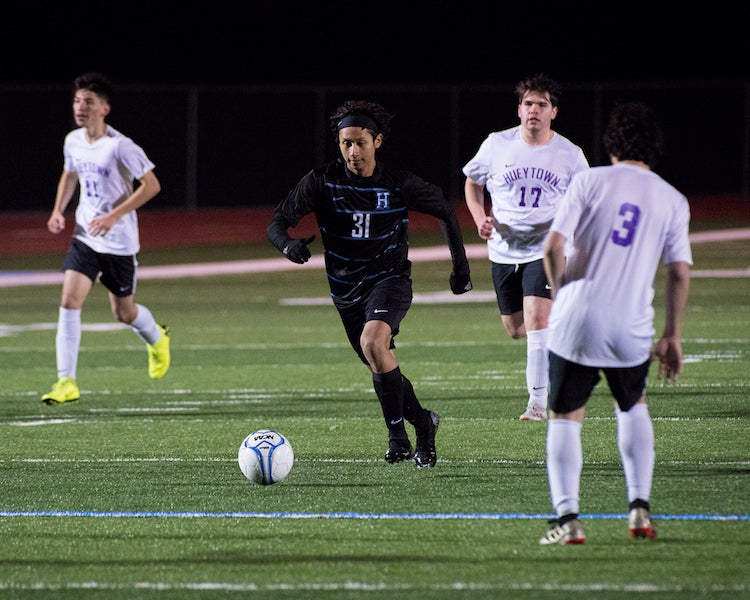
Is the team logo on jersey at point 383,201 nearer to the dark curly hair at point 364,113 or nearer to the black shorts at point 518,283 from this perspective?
the dark curly hair at point 364,113

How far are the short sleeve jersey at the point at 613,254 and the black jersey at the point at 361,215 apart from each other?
8.25ft

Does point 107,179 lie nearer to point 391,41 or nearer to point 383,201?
point 383,201

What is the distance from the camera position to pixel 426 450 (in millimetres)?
8789

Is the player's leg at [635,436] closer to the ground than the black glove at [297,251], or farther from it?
closer to the ground

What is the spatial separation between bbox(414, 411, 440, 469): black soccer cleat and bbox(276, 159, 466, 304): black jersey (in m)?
0.86

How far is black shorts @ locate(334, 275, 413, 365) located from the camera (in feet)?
28.4

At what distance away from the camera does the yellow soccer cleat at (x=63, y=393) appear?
38.4 ft

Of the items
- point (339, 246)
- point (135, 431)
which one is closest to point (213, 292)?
point (135, 431)

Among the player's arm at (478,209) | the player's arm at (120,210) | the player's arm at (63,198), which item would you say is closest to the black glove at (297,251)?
the player's arm at (478,209)

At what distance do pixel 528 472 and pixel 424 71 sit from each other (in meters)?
37.0

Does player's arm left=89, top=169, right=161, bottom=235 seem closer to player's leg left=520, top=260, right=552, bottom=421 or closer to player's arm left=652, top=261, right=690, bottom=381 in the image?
player's leg left=520, top=260, right=552, bottom=421

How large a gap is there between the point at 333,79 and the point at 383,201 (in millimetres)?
35605

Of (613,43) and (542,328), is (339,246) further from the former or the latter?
(613,43)

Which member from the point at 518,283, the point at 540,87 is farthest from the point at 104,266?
the point at 540,87
